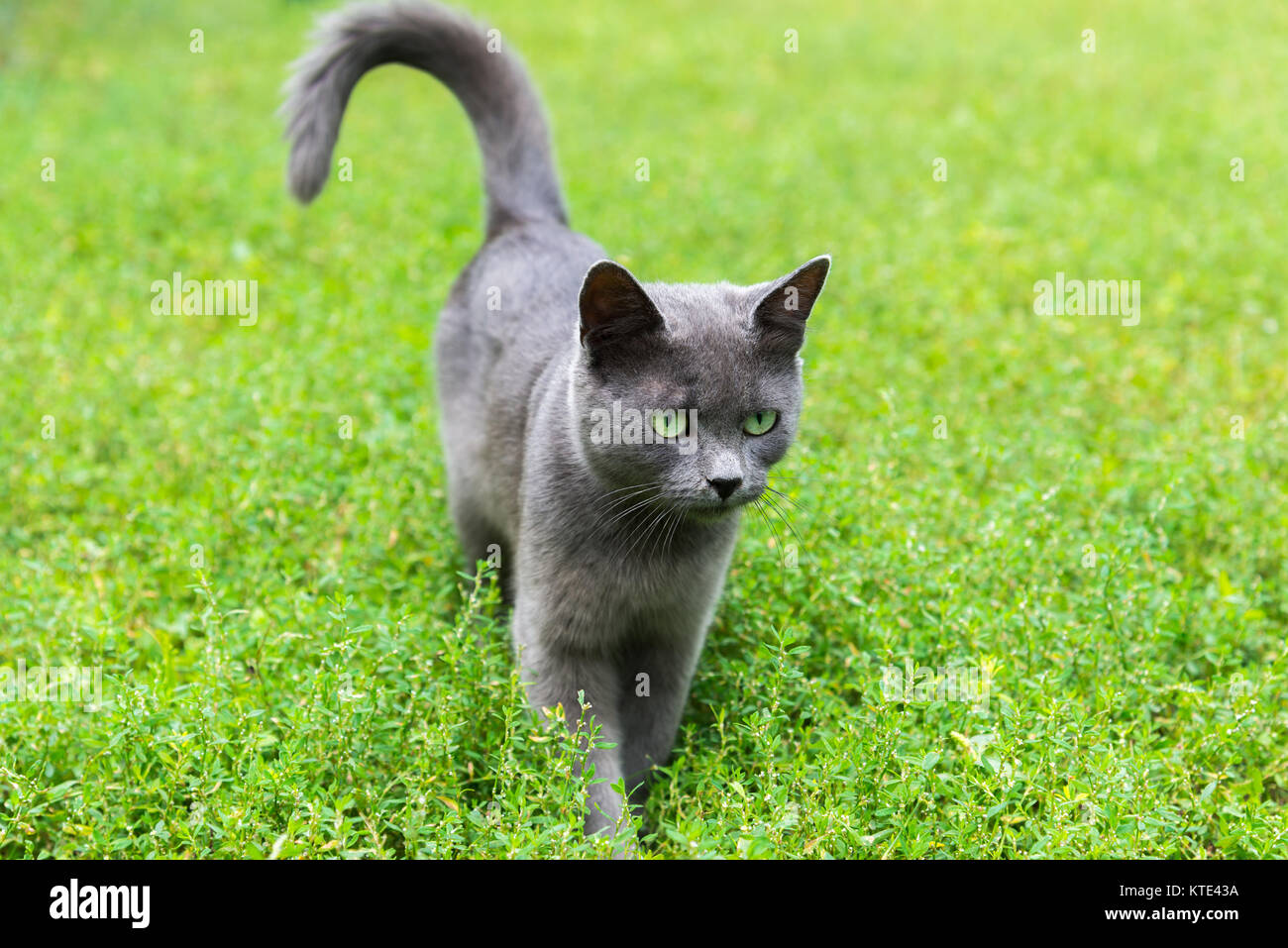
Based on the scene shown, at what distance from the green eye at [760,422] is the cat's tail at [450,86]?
5.19 ft

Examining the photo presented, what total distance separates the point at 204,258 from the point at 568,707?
4411mm

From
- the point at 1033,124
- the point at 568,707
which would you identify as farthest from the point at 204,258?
the point at 1033,124

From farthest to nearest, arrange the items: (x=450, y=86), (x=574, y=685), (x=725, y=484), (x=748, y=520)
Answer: (x=450, y=86), (x=748, y=520), (x=574, y=685), (x=725, y=484)

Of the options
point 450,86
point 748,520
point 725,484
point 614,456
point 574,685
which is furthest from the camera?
point 450,86

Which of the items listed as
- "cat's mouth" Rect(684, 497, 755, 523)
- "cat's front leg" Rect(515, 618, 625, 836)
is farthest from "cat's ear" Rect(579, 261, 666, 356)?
"cat's front leg" Rect(515, 618, 625, 836)

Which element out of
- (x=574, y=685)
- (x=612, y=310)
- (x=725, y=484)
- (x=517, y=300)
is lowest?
(x=574, y=685)

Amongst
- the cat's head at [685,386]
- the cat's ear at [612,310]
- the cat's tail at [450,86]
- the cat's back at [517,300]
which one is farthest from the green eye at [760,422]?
the cat's tail at [450,86]

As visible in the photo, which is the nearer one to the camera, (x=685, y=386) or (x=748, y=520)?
(x=685, y=386)

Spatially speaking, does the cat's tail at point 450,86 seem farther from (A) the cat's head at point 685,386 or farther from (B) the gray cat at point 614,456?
(A) the cat's head at point 685,386

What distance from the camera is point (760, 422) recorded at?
9.14 ft

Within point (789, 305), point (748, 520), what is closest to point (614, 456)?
point (789, 305)

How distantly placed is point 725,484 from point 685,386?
0.82 feet

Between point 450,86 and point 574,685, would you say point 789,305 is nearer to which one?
point 574,685

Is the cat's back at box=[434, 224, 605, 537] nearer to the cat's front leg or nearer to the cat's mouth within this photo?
the cat's front leg
